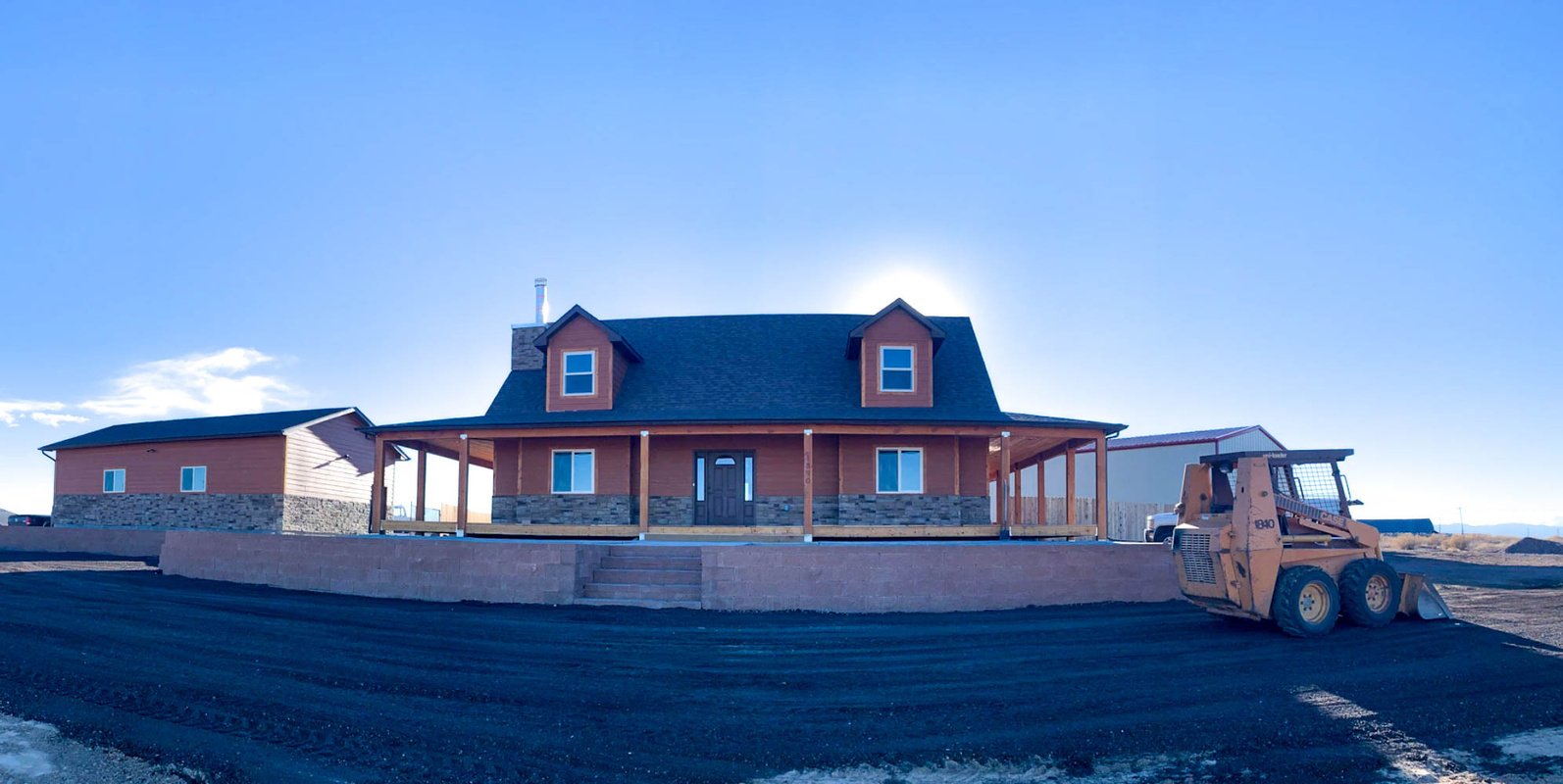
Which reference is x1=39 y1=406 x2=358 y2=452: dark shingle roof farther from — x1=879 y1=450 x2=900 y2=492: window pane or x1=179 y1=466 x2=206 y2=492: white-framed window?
x1=879 y1=450 x2=900 y2=492: window pane

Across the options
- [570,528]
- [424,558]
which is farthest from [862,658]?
[570,528]

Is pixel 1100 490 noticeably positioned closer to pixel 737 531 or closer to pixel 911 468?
pixel 911 468

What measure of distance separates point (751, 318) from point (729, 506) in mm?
5970

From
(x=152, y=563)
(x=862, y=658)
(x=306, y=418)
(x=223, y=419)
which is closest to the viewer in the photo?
(x=862, y=658)

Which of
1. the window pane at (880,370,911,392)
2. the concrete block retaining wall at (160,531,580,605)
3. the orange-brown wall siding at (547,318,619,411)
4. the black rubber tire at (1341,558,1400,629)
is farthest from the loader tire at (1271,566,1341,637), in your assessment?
the orange-brown wall siding at (547,318,619,411)

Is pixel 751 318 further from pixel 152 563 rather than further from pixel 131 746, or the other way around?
pixel 131 746

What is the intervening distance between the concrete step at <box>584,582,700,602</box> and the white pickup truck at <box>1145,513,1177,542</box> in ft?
56.1

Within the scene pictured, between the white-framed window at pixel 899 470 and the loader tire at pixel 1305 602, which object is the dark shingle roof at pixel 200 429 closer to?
the white-framed window at pixel 899 470

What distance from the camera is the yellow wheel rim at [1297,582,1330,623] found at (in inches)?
460

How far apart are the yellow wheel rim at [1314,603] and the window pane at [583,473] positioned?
14.3 meters

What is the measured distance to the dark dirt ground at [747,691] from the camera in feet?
21.7

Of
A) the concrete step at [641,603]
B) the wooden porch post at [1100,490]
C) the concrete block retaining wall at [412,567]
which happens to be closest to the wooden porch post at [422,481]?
the concrete block retaining wall at [412,567]

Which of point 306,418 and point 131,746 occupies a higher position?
point 306,418

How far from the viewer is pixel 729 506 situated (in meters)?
20.2
